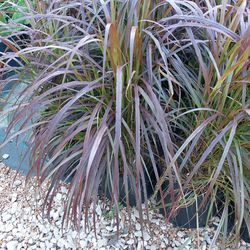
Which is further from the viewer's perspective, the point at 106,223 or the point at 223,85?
the point at 106,223

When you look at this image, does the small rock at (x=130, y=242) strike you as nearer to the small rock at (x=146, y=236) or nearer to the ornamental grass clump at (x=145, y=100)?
the small rock at (x=146, y=236)

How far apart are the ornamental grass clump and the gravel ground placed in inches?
8.9

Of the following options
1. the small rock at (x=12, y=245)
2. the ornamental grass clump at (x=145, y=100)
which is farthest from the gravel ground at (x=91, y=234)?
the ornamental grass clump at (x=145, y=100)

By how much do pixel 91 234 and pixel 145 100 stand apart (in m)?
0.59

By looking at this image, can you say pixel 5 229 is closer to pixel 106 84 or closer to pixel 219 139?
pixel 106 84

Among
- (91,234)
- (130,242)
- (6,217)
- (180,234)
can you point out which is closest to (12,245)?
(6,217)

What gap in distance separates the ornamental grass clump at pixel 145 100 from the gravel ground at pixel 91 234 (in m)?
0.23

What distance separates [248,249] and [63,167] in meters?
0.74

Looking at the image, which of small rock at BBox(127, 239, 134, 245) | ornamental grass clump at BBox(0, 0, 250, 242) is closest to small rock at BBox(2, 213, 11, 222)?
ornamental grass clump at BBox(0, 0, 250, 242)

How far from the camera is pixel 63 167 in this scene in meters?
1.24

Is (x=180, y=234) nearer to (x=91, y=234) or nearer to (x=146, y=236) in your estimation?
(x=146, y=236)

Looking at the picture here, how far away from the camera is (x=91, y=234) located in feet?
4.66

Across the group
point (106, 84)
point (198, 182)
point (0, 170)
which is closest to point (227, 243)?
point (198, 182)

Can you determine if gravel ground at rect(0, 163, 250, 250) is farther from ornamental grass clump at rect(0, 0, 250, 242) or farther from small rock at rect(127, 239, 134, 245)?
ornamental grass clump at rect(0, 0, 250, 242)
